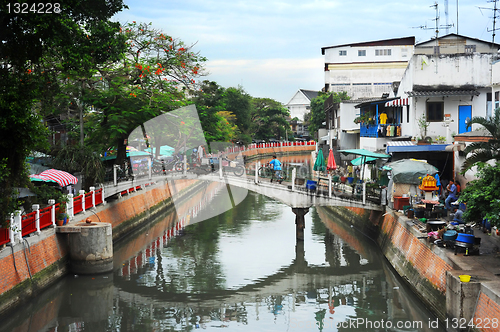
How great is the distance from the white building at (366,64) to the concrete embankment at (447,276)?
5022 centimetres

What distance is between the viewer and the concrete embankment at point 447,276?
11.0 m

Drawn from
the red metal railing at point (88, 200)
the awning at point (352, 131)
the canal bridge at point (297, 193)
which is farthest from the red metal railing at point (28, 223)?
the awning at point (352, 131)

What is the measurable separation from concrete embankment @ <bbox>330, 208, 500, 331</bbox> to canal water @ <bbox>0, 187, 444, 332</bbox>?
57 cm

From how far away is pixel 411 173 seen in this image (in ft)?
66.8

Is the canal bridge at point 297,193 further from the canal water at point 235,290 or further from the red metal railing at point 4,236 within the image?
the red metal railing at point 4,236

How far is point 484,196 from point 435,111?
14948 mm

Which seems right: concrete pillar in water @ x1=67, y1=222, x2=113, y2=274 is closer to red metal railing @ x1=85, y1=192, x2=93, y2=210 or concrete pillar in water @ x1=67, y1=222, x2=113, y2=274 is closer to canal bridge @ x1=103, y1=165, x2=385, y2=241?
red metal railing @ x1=85, y1=192, x2=93, y2=210

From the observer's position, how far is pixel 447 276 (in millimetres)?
12258

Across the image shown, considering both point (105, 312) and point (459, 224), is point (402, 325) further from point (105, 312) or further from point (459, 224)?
point (105, 312)

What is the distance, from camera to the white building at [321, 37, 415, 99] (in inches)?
2680

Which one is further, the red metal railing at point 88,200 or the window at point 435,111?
the window at point 435,111

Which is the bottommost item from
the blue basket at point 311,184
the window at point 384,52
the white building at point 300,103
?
the blue basket at point 311,184

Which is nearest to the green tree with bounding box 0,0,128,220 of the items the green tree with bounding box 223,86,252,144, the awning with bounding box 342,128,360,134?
the awning with bounding box 342,128,360,134

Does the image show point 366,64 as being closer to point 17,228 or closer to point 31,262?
point 31,262
